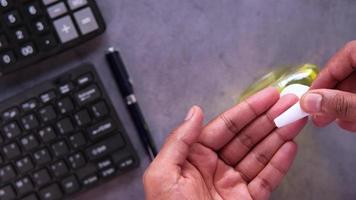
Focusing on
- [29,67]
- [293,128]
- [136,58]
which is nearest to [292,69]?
[293,128]

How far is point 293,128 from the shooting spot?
62cm

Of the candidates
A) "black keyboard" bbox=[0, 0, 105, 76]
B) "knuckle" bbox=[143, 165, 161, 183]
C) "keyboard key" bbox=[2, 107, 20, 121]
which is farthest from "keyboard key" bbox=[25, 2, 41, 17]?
"knuckle" bbox=[143, 165, 161, 183]

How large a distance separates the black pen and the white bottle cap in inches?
6.0

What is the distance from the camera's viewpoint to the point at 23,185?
611 mm

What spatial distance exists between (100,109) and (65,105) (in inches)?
1.6

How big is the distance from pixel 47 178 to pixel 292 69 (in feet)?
1.05

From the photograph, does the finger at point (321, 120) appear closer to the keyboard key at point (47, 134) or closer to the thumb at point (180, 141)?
the thumb at point (180, 141)

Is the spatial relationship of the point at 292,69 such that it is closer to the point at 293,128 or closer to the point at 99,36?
the point at 293,128

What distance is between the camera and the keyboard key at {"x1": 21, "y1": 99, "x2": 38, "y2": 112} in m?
0.60

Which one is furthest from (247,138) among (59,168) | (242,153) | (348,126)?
(59,168)

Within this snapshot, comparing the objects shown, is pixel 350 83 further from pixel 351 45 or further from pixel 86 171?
pixel 86 171

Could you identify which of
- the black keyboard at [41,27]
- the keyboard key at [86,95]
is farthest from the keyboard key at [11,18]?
→ the keyboard key at [86,95]

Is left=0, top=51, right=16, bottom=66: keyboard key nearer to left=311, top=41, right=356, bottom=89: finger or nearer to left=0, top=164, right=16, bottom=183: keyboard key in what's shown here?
left=0, top=164, right=16, bottom=183: keyboard key

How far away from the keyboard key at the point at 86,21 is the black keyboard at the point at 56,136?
0.14 feet
